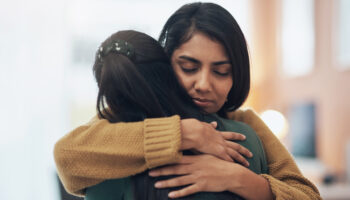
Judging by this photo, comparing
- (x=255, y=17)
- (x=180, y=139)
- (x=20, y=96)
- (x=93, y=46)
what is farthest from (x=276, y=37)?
(x=180, y=139)

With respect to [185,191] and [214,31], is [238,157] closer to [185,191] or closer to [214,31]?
[185,191]

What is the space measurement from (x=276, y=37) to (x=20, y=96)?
3.43 metres

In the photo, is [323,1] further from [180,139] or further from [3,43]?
[180,139]

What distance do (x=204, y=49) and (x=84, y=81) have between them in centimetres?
340

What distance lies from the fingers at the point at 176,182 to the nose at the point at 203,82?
275 millimetres

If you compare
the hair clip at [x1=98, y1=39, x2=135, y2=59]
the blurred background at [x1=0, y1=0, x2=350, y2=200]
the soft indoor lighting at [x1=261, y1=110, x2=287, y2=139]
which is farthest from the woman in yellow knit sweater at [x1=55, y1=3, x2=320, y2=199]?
the soft indoor lighting at [x1=261, y1=110, x2=287, y2=139]

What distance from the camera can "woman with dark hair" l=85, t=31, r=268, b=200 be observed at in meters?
0.78

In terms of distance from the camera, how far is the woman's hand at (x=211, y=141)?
0.81m

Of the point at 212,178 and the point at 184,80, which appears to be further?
the point at 184,80

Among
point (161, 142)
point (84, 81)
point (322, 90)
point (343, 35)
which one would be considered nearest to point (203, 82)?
point (161, 142)

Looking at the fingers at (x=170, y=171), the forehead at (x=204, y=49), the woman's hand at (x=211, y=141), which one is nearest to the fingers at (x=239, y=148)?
the woman's hand at (x=211, y=141)

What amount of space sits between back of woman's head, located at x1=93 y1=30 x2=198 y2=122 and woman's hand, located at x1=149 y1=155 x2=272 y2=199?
0.39ft

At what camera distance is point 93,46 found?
14.2 ft

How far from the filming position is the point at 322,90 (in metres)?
3.82
